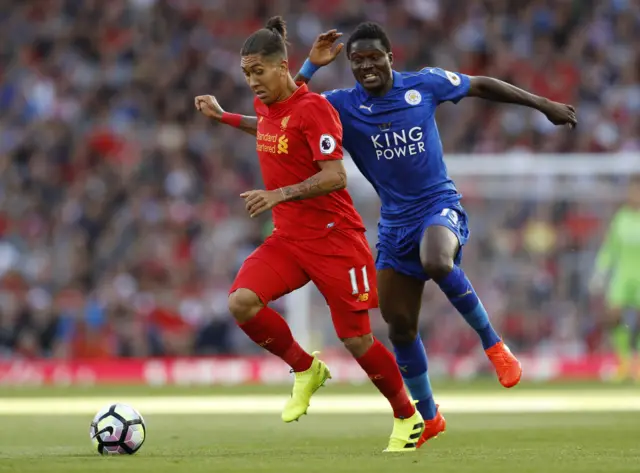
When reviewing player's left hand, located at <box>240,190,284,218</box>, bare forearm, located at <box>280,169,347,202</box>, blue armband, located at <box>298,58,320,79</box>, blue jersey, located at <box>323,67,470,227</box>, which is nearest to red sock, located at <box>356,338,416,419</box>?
blue jersey, located at <box>323,67,470,227</box>

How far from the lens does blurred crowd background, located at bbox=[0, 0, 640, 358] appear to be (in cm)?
1995

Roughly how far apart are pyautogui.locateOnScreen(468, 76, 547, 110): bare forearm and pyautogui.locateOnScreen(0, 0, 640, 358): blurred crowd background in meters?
10.4

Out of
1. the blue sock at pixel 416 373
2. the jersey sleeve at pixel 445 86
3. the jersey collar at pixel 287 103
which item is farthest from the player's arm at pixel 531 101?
the blue sock at pixel 416 373

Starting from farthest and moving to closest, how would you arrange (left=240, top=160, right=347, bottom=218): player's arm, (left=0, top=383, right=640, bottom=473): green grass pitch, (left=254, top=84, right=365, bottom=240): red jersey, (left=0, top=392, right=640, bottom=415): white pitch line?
(left=0, top=392, right=640, bottom=415): white pitch line → (left=254, top=84, right=365, bottom=240): red jersey → (left=240, top=160, right=347, bottom=218): player's arm → (left=0, top=383, right=640, bottom=473): green grass pitch

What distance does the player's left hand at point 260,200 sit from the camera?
25.7ft

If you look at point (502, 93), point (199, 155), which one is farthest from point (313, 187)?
point (199, 155)

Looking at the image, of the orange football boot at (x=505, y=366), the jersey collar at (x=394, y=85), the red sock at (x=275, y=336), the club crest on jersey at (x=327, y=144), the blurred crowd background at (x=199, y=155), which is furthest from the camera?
the blurred crowd background at (x=199, y=155)

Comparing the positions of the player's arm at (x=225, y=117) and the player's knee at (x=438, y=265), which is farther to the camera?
the player's arm at (x=225, y=117)

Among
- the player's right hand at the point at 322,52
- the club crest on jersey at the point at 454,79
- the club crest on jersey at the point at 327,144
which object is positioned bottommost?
the club crest on jersey at the point at 327,144

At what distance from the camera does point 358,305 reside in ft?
27.9

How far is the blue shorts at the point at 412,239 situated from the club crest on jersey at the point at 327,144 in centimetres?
104

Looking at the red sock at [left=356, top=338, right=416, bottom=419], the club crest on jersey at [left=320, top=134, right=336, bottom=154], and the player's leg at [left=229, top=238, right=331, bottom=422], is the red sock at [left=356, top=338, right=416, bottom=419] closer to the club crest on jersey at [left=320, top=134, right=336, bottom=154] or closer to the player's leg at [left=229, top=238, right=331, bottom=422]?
the player's leg at [left=229, top=238, right=331, bottom=422]

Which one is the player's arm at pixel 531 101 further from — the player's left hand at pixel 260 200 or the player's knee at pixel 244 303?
the player's knee at pixel 244 303

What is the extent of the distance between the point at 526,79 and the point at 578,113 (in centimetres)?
143
